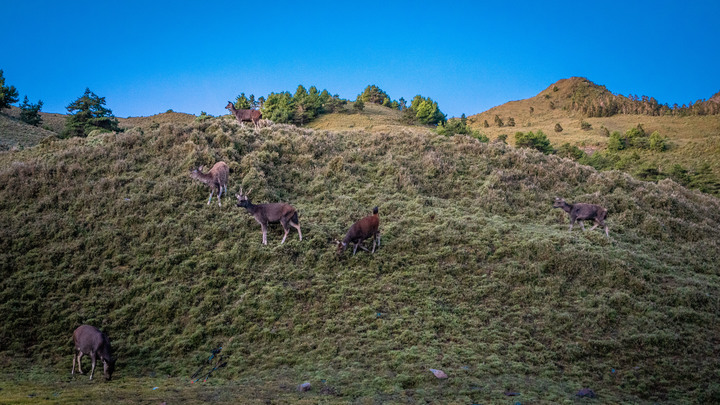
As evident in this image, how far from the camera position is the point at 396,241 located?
15539mm

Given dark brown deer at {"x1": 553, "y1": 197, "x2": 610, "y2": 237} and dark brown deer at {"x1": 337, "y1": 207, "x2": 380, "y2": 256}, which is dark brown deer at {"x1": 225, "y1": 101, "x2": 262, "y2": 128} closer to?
dark brown deer at {"x1": 337, "y1": 207, "x2": 380, "y2": 256}

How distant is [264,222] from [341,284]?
372 cm

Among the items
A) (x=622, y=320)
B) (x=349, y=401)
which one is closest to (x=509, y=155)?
(x=622, y=320)

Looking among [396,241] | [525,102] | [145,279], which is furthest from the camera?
[525,102]

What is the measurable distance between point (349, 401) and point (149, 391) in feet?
13.0

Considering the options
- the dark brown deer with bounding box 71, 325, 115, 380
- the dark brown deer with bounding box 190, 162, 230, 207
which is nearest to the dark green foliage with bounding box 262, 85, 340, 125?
the dark brown deer with bounding box 190, 162, 230, 207

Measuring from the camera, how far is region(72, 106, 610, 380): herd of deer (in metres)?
9.14

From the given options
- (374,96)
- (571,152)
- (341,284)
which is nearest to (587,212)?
(341,284)

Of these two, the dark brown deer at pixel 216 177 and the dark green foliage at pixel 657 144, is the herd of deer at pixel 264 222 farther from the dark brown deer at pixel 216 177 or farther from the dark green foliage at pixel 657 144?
the dark green foliage at pixel 657 144

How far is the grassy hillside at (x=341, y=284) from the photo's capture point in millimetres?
9180

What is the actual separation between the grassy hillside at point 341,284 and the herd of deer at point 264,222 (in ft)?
1.68

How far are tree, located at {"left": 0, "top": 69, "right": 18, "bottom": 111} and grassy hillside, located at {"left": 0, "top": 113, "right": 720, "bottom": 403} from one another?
27.7m

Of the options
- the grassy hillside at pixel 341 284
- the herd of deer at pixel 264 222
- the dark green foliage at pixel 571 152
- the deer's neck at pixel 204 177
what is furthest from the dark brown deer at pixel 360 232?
the dark green foliage at pixel 571 152

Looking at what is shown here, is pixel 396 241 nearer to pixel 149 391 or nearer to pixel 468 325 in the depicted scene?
pixel 468 325
